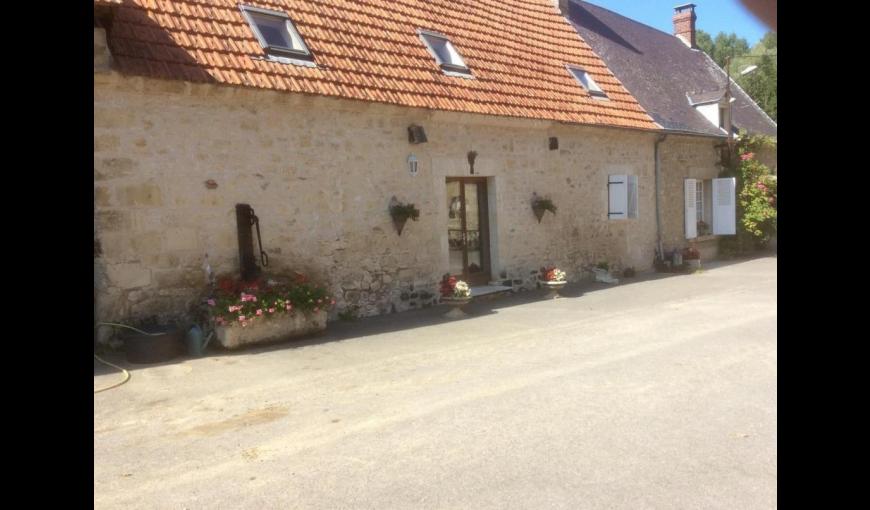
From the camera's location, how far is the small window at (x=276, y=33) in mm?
8438

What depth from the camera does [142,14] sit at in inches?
295

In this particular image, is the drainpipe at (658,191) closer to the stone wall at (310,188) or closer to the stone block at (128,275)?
the stone wall at (310,188)

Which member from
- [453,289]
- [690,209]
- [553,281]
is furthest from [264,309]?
[690,209]

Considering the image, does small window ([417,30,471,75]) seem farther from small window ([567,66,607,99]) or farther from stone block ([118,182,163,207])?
stone block ([118,182,163,207])

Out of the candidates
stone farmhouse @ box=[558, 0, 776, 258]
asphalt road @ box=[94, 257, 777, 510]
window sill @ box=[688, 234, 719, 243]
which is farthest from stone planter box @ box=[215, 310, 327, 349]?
window sill @ box=[688, 234, 719, 243]

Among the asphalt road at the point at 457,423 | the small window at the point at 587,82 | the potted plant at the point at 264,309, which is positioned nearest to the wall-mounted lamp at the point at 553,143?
the small window at the point at 587,82

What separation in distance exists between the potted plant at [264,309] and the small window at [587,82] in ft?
26.9

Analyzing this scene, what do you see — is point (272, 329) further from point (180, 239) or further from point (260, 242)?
point (180, 239)

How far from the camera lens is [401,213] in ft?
30.6

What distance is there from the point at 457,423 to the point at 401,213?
17.1ft

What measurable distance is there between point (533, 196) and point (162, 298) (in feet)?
22.1

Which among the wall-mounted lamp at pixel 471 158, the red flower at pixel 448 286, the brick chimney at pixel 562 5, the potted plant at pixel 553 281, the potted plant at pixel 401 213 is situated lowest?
the potted plant at pixel 553 281

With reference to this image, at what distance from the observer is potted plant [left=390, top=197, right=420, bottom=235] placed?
9.33 metres
